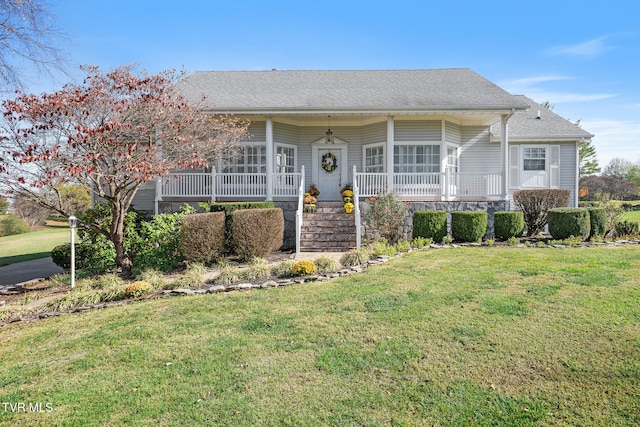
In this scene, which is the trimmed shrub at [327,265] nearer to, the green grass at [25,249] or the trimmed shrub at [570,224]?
the trimmed shrub at [570,224]

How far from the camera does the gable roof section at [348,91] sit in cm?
1145

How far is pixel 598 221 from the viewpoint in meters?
10.0

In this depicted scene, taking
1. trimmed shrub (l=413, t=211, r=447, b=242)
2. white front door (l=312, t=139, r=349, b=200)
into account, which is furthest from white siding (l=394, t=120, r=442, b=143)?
trimmed shrub (l=413, t=211, r=447, b=242)

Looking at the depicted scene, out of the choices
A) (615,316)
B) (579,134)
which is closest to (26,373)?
(615,316)

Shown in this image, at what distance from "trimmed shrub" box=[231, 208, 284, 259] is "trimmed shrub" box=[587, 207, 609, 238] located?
9071 millimetres

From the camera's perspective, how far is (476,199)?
12.2 m

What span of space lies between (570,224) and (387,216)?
493 cm

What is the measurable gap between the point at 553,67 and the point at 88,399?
2020cm

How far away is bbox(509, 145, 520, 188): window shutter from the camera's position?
14.5m

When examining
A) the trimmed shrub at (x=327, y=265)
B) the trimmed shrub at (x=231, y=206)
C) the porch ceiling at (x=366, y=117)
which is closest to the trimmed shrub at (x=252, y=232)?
the trimmed shrub at (x=231, y=206)

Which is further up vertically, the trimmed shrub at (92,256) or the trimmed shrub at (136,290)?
the trimmed shrub at (92,256)

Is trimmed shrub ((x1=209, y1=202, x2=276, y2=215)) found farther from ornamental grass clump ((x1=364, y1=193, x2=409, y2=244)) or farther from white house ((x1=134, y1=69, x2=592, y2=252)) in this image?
ornamental grass clump ((x1=364, y1=193, x2=409, y2=244))

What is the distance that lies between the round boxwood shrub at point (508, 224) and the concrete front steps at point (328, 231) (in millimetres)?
4149

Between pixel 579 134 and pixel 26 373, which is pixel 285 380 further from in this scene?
pixel 579 134
